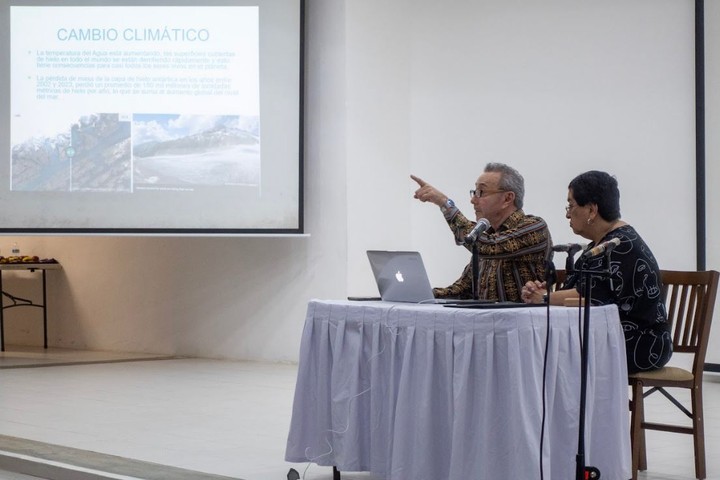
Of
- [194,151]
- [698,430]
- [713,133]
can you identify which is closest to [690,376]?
[698,430]

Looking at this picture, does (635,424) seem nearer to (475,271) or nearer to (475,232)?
(475,271)

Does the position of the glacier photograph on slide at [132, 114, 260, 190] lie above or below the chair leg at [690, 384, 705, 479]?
above

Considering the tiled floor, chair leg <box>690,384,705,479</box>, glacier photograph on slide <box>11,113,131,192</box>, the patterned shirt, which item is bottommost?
the tiled floor

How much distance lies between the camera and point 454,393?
346 centimetres

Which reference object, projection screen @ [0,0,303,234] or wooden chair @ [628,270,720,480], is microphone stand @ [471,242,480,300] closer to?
wooden chair @ [628,270,720,480]

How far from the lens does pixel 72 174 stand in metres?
7.97

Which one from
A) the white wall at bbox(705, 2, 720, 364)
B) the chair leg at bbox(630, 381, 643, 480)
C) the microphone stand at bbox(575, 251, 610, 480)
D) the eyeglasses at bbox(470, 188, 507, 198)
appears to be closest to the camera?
the microphone stand at bbox(575, 251, 610, 480)

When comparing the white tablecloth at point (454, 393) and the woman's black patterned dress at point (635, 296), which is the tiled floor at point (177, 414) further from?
the woman's black patterned dress at point (635, 296)

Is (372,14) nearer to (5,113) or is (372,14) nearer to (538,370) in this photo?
(5,113)

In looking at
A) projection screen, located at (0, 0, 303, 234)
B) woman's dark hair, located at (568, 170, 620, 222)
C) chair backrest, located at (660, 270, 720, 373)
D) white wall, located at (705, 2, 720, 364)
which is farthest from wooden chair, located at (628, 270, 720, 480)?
projection screen, located at (0, 0, 303, 234)

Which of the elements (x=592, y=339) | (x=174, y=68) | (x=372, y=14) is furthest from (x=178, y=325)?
(x=592, y=339)

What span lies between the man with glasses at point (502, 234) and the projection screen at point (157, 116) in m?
3.75

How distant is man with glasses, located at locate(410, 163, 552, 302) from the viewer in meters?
4.12

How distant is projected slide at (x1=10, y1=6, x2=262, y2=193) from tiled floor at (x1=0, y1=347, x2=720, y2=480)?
1294mm
